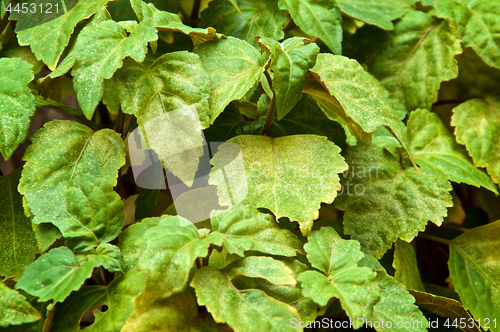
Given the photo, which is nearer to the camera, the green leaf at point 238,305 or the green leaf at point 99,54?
the green leaf at point 238,305

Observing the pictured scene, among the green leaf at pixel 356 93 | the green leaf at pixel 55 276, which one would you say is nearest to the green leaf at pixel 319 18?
the green leaf at pixel 356 93

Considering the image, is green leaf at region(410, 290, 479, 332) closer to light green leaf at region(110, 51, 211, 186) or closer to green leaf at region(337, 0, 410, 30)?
light green leaf at region(110, 51, 211, 186)

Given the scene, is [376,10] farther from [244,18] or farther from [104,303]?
[104,303]

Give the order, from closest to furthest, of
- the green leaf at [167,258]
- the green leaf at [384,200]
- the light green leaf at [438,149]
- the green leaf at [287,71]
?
the green leaf at [167,258]
the green leaf at [287,71]
the green leaf at [384,200]
the light green leaf at [438,149]

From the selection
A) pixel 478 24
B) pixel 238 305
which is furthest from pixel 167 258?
pixel 478 24

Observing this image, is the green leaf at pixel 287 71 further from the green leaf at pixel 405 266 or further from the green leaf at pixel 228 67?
the green leaf at pixel 405 266

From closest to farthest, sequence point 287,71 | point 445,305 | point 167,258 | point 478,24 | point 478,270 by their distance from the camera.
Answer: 1. point 167,258
2. point 287,71
3. point 445,305
4. point 478,270
5. point 478,24

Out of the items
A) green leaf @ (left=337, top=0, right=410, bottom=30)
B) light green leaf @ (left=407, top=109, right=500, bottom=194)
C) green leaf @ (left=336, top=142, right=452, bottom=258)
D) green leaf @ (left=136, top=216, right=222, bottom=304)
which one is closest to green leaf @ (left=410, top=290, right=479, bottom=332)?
green leaf @ (left=336, top=142, right=452, bottom=258)
